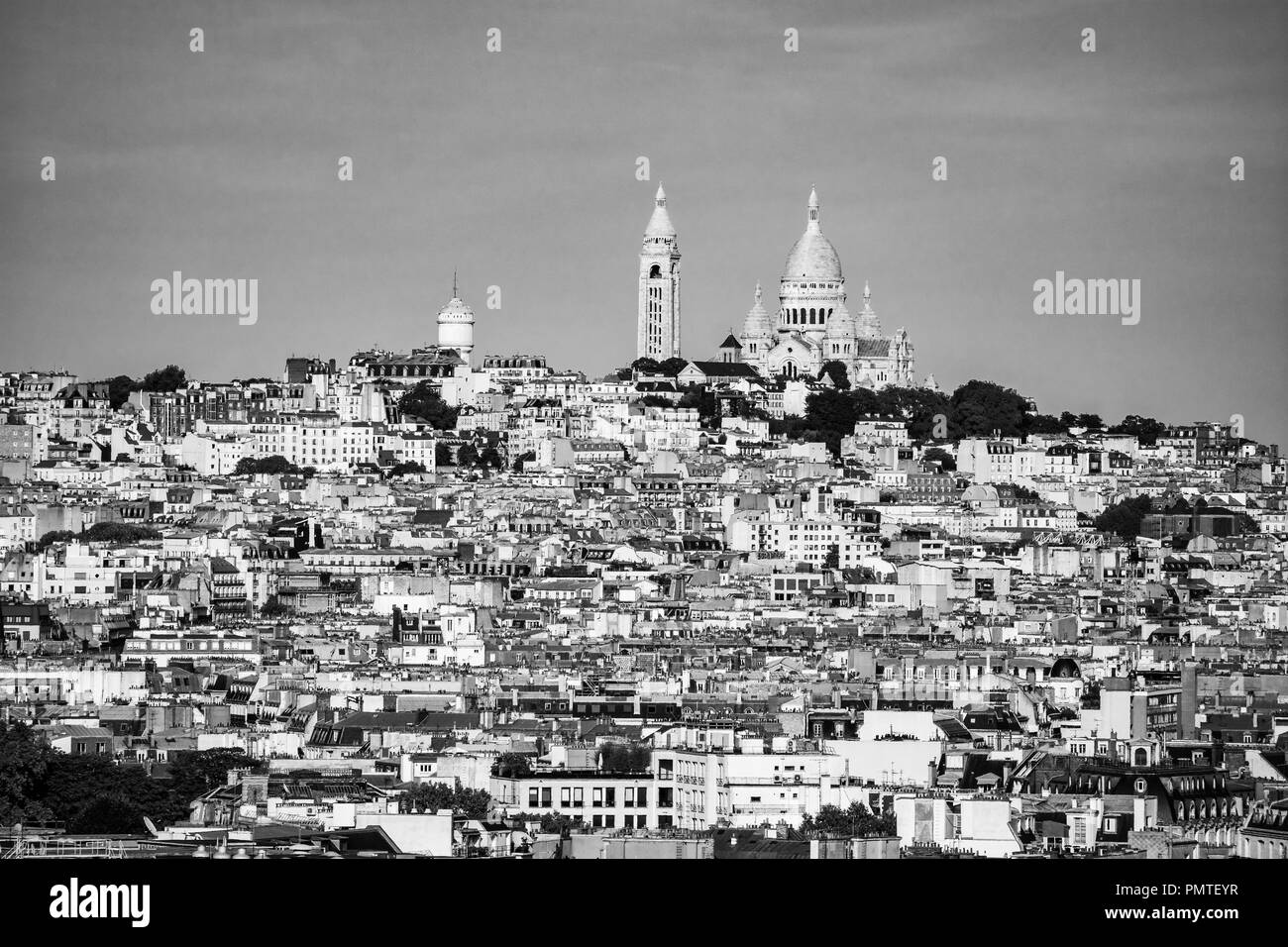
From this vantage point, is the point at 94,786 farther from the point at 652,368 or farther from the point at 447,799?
the point at 652,368

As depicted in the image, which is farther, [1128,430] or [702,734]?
[1128,430]

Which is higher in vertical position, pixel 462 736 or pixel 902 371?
pixel 902 371

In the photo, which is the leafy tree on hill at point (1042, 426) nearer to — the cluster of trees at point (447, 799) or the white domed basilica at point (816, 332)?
the white domed basilica at point (816, 332)

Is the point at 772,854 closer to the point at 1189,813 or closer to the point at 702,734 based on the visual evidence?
the point at 1189,813

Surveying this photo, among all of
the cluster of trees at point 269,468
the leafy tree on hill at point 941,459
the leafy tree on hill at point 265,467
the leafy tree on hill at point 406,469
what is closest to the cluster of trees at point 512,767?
the leafy tree on hill at point 406,469

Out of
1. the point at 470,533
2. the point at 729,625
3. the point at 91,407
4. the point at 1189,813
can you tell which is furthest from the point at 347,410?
the point at 1189,813

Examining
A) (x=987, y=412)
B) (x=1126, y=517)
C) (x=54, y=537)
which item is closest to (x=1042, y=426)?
(x=987, y=412)

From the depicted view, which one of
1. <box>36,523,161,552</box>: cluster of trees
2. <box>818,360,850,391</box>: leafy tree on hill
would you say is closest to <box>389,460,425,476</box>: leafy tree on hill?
<box>36,523,161,552</box>: cluster of trees
